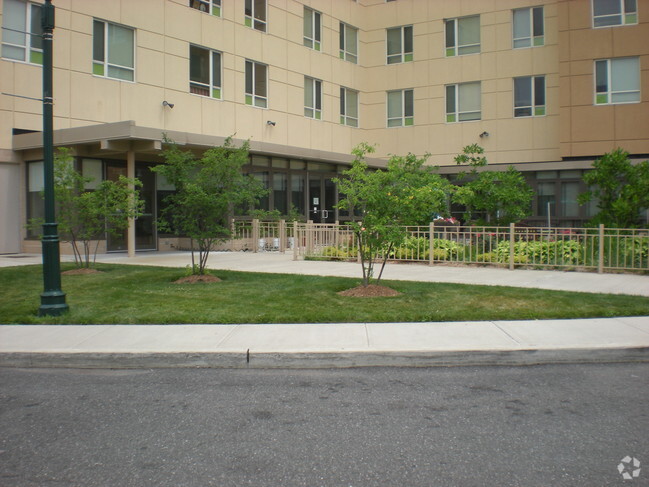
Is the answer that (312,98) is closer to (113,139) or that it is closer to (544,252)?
(113,139)

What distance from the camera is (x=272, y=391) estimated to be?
5.83m

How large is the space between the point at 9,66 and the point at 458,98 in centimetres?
2005

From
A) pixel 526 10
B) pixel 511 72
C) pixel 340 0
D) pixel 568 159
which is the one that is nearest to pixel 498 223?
pixel 568 159

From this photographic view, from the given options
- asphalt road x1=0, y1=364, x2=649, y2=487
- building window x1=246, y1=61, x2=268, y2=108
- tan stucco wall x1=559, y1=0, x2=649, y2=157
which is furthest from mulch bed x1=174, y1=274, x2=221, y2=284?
tan stucco wall x1=559, y1=0, x2=649, y2=157

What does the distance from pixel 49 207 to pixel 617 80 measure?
81.6 ft

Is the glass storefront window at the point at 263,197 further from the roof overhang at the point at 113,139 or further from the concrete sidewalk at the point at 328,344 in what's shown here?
the concrete sidewalk at the point at 328,344

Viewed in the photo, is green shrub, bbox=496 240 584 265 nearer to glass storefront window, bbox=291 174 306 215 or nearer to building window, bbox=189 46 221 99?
glass storefront window, bbox=291 174 306 215

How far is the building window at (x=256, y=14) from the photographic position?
26.5 m

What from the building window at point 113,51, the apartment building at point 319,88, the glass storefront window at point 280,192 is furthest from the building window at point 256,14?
the glass storefront window at point 280,192

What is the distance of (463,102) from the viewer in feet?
99.6

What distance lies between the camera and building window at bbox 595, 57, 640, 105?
85.4ft

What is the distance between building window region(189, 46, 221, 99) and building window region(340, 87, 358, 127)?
780 centimetres

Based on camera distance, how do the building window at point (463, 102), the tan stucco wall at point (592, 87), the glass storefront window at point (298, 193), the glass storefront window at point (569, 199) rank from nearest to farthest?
the tan stucco wall at point (592, 87) < the glass storefront window at point (298, 193) < the glass storefront window at point (569, 199) < the building window at point (463, 102)

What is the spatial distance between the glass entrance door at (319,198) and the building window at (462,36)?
927cm
